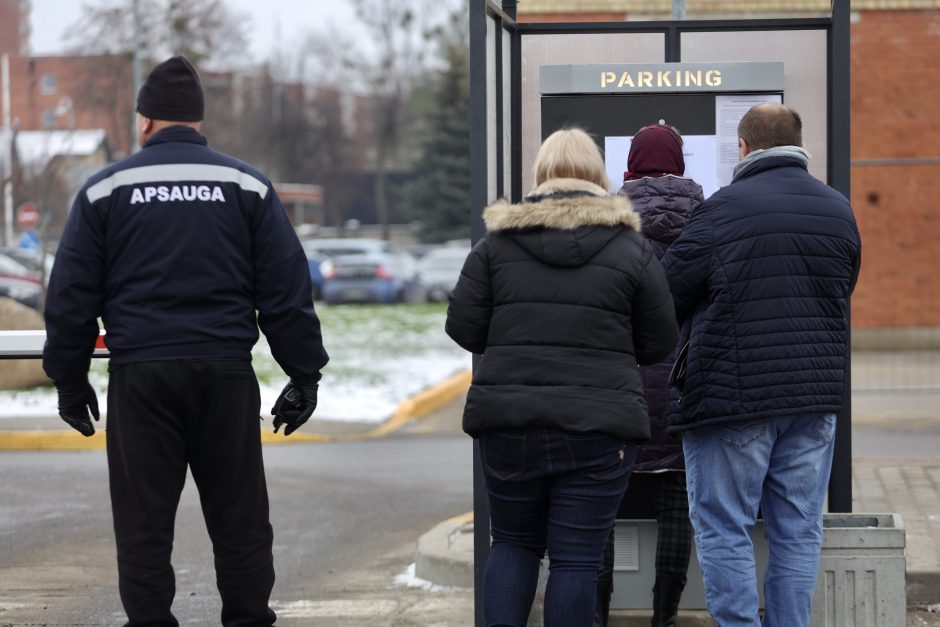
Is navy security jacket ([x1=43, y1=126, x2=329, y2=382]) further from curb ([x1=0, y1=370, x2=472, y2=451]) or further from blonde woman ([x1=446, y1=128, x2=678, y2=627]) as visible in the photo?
curb ([x1=0, y1=370, x2=472, y2=451])

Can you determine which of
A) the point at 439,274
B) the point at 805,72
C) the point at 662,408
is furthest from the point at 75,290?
the point at 439,274

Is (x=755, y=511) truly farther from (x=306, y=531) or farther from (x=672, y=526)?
(x=306, y=531)

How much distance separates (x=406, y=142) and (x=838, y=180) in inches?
2701

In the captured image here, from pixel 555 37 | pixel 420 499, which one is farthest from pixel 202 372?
pixel 420 499

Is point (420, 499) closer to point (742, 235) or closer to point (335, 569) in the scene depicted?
point (335, 569)

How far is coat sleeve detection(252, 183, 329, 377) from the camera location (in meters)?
4.28

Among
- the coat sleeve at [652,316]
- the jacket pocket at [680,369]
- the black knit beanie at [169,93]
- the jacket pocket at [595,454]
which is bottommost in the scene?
the jacket pocket at [595,454]

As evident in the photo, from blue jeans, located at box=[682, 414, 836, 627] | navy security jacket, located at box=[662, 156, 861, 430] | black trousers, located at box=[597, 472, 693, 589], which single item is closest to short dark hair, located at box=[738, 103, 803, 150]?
navy security jacket, located at box=[662, 156, 861, 430]

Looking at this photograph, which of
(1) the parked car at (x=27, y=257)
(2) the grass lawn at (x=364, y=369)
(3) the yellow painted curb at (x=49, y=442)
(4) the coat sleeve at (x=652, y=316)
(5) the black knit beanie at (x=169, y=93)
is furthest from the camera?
(1) the parked car at (x=27, y=257)

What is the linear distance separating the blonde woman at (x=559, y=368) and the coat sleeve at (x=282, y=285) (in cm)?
53

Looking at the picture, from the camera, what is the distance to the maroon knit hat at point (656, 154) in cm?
489

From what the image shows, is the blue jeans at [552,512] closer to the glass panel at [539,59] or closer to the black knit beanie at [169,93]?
the black knit beanie at [169,93]

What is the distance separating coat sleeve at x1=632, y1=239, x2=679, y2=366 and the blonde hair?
10.8 inches

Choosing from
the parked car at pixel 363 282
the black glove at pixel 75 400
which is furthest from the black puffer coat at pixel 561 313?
the parked car at pixel 363 282
